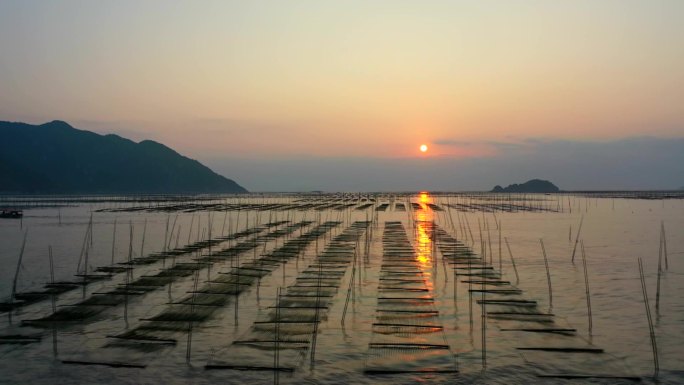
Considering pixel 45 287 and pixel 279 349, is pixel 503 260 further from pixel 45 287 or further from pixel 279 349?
pixel 45 287

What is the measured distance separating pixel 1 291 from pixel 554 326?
12.4 metres

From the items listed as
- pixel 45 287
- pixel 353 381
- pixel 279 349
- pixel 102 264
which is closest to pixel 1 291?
pixel 45 287

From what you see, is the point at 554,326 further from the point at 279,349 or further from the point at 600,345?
the point at 279,349

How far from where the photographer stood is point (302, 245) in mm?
22703

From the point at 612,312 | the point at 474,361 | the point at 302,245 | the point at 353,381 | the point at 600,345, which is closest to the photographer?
the point at 353,381

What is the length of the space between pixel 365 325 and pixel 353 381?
2715 mm

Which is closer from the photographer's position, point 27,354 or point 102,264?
point 27,354

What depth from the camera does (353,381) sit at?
7402mm

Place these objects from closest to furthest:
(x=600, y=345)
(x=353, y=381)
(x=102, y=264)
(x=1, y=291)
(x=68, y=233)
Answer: (x=353, y=381), (x=600, y=345), (x=1, y=291), (x=102, y=264), (x=68, y=233)

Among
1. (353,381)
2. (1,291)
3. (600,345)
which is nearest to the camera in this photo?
(353,381)

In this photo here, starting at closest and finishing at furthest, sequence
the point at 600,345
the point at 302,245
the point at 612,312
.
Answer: the point at 600,345 < the point at 612,312 < the point at 302,245

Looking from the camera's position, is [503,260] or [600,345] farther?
[503,260]

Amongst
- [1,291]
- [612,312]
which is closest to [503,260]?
[612,312]

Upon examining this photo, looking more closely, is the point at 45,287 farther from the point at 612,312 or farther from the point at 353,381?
the point at 612,312
